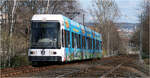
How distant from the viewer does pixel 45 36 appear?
20.3 m

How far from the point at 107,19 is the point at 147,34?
19.6 metres

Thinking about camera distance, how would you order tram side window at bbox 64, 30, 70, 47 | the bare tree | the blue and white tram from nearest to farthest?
the blue and white tram, tram side window at bbox 64, 30, 70, 47, the bare tree

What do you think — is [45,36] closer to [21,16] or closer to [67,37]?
[67,37]

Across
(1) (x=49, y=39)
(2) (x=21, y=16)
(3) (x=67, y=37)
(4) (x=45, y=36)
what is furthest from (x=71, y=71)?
(2) (x=21, y=16)

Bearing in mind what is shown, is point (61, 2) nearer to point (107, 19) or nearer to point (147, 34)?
point (147, 34)

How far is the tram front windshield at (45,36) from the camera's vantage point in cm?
2022

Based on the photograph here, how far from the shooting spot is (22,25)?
4225 cm

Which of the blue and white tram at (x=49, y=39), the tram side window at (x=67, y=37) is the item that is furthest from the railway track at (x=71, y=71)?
the tram side window at (x=67, y=37)

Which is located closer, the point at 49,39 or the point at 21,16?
the point at 49,39

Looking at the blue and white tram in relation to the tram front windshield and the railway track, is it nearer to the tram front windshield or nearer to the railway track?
the tram front windshield

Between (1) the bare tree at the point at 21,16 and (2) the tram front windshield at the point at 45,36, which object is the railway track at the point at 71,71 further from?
(1) the bare tree at the point at 21,16

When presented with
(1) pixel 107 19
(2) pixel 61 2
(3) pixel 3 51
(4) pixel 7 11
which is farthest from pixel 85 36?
(1) pixel 107 19

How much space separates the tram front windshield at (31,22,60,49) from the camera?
20219 millimetres

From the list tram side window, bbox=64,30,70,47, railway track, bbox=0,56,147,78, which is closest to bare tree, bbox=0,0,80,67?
railway track, bbox=0,56,147,78
